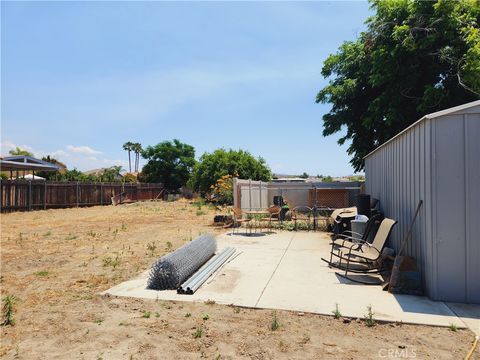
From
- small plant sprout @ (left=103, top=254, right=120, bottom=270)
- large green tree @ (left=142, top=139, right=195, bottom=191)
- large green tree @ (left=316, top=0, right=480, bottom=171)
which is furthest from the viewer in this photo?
large green tree @ (left=142, top=139, right=195, bottom=191)

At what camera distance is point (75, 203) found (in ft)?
83.7

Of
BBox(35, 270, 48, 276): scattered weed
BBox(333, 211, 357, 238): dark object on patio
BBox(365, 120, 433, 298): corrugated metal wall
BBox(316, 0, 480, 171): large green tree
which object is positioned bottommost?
BBox(35, 270, 48, 276): scattered weed

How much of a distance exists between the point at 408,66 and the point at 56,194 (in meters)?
23.2

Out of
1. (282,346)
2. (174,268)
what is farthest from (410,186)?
(174,268)

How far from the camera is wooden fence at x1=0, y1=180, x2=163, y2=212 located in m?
20.2

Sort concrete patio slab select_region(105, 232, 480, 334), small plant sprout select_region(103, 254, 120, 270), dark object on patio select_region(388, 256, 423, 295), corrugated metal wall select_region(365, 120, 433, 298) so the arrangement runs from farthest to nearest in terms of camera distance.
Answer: small plant sprout select_region(103, 254, 120, 270)
dark object on patio select_region(388, 256, 423, 295)
corrugated metal wall select_region(365, 120, 433, 298)
concrete patio slab select_region(105, 232, 480, 334)

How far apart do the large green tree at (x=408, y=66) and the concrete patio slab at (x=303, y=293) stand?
8.83 m

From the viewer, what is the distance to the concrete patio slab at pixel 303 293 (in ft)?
13.8

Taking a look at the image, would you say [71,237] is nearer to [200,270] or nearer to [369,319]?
[200,270]

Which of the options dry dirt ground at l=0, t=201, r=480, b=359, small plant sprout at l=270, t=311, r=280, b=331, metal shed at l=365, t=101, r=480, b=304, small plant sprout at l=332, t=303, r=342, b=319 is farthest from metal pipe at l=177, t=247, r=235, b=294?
metal shed at l=365, t=101, r=480, b=304

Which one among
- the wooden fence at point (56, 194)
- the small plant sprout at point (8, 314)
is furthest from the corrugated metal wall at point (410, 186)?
the wooden fence at point (56, 194)

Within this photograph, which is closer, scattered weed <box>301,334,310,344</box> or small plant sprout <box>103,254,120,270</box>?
scattered weed <box>301,334,310,344</box>

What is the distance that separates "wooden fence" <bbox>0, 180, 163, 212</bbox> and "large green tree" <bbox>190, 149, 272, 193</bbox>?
7.38 meters

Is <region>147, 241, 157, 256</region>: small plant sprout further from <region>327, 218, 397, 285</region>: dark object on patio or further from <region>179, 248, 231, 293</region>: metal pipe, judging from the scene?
<region>327, 218, 397, 285</region>: dark object on patio
